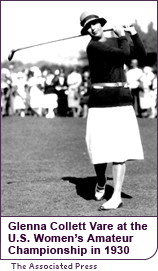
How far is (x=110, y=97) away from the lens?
9.62ft

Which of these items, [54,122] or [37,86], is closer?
[37,86]

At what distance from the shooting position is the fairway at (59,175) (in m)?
5.77

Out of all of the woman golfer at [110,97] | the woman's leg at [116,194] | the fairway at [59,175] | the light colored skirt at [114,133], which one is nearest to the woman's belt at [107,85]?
the woman golfer at [110,97]

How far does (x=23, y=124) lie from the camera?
66.3ft

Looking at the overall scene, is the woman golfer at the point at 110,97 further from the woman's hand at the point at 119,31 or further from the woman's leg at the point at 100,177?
the woman's leg at the point at 100,177

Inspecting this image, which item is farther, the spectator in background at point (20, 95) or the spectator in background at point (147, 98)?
the spectator in background at point (147, 98)

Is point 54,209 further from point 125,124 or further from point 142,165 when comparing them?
point 142,165

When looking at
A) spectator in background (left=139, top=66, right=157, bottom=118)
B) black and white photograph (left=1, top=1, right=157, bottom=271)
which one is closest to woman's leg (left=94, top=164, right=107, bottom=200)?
black and white photograph (left=1, top=1, right=157, bottom=271)

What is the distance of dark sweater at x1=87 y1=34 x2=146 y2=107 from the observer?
9.21ft

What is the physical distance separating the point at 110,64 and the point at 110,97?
0.56ft

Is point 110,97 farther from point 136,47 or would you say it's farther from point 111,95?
point 136,47

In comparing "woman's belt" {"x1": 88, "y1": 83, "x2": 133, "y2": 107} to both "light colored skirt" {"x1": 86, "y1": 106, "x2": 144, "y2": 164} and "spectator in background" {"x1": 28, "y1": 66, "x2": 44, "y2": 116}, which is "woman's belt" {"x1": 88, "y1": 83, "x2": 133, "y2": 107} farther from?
"spectator in background" {"x1": 28, "y1": 66, "x2": 44, "y2": 116}

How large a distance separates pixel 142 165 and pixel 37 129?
27.5 feet
